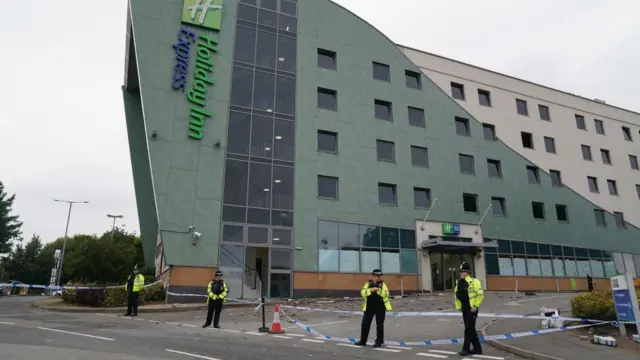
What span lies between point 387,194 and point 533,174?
14.0m

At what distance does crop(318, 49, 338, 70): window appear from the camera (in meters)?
30.5

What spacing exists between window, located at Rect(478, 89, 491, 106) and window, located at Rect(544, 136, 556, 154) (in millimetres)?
6156

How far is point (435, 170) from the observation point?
31.4 meters

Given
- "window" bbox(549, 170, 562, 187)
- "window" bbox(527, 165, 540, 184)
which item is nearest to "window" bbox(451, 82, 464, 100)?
"window" bbox(527, 165, 540, 184)

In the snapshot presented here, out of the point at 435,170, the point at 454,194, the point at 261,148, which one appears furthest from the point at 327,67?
the point at 454,194

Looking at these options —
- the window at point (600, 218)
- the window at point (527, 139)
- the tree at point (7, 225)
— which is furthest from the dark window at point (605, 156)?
the tree at point (7, 225)

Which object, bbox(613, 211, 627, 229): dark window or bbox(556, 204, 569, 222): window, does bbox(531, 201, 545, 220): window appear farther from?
bbox(613, 211, 627, 229): dark window

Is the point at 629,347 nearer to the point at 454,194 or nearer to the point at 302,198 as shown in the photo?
the point at 302,198

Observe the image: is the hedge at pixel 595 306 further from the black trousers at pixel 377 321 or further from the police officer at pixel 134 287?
the police officer at pixel 134 287

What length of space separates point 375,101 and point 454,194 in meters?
8.52

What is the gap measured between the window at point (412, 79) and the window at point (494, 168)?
7.82m

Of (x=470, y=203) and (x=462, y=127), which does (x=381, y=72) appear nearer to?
(x=462, y=127)

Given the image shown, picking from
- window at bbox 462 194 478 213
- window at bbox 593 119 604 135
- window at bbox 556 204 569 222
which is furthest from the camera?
window at bbox 593 119 604 135

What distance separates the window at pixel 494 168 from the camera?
33906mm
